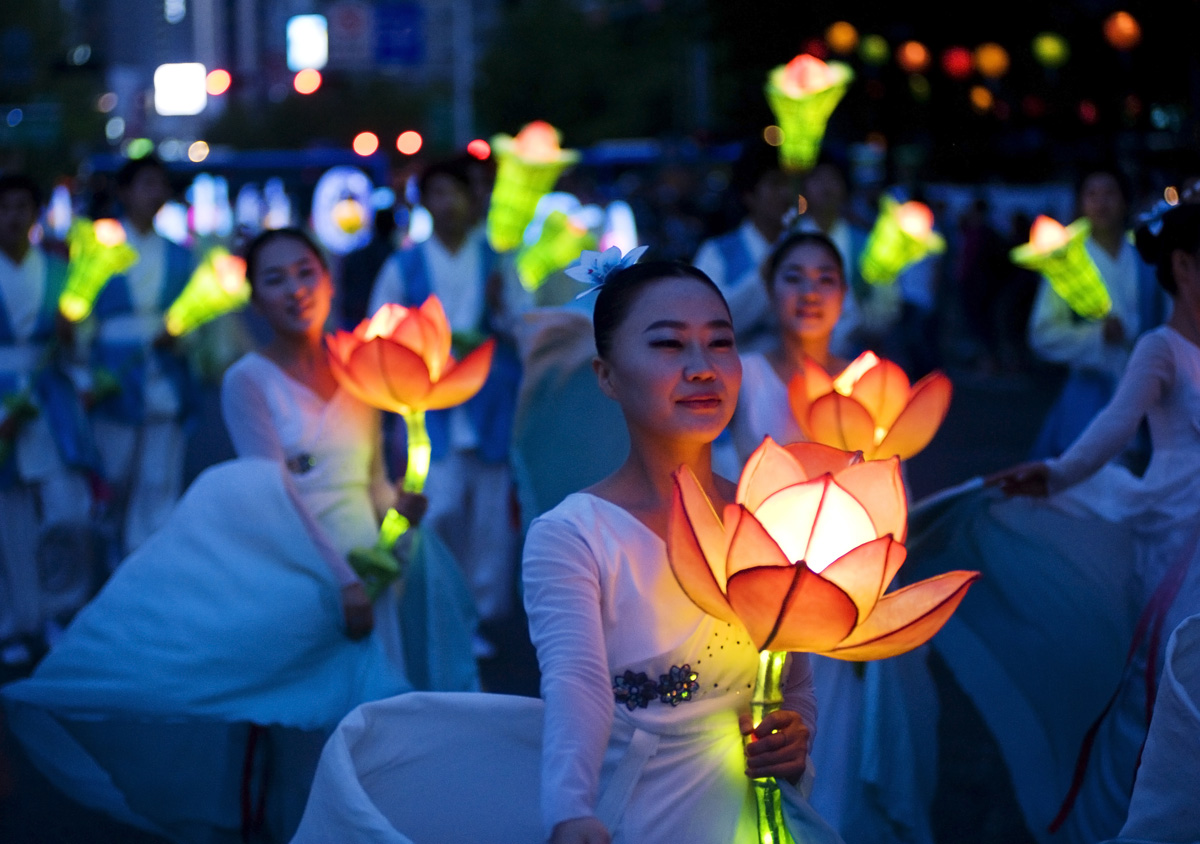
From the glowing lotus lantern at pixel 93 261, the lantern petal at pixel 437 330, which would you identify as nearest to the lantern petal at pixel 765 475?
the lantern petal at pixel 437 330

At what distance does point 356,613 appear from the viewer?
3.75 metres

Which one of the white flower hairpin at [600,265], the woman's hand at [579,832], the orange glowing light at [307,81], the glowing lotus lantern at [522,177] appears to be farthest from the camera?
the orange glowing light at [307,81]

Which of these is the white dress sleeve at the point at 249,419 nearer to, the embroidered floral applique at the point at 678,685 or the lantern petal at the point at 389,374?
the lantern petal at the point at 389,374

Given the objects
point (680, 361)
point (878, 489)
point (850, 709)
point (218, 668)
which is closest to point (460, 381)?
point (218, 668)

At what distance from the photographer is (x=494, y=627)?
6.74 meters

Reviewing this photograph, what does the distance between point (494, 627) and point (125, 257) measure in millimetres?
2516

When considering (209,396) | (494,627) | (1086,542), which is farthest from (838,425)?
(209,396)

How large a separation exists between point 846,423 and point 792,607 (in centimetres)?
166

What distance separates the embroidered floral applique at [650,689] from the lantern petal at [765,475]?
13.6 inches

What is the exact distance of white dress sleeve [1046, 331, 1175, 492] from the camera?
12.4 ft

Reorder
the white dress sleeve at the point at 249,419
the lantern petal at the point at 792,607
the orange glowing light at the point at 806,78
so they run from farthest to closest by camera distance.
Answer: the orange glowing light at the point at 806,78, the white dress sleeve at the point at 249,419, the lantern petal at the point at 792,607

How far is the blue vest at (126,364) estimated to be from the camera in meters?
7.38

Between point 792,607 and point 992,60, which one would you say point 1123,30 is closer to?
point 992,60

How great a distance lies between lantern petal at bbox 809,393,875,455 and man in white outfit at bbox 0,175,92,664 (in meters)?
4.03
